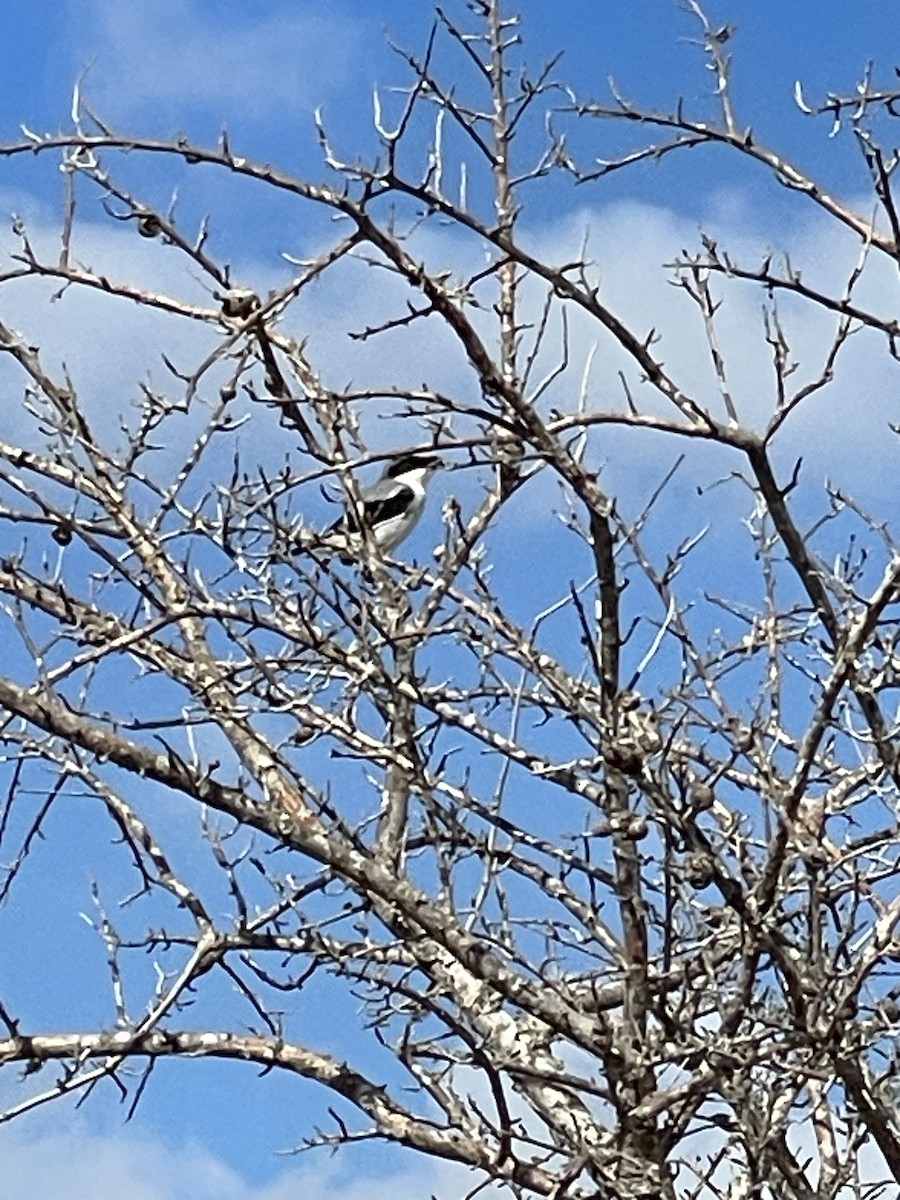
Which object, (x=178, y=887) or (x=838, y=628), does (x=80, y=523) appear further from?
(x=838, y=628)

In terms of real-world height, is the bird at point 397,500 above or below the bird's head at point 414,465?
above

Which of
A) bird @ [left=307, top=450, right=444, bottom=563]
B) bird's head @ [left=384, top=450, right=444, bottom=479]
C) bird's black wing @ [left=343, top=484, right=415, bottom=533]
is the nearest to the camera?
bird's head @ [left=384, top=450, right=444, bottom=479]

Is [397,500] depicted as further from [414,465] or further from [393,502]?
[414,465]

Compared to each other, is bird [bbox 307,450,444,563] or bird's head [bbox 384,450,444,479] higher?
bird [bbox 307,450,444,563]

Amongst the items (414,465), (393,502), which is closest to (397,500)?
(393,502)

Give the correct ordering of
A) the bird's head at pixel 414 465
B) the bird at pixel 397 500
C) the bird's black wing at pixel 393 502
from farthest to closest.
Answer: the bird's black wing at pixel 393 502
the bird at pixel 397 500
the bird's head at pixel 414 465

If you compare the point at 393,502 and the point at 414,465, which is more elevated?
the point at 393,502

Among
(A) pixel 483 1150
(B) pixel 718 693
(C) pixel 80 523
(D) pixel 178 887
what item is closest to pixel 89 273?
(C) pixel 80 523

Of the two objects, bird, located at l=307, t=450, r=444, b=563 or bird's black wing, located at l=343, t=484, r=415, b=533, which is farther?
bird's black wing, located at l=343, t=484, r=415, b=533

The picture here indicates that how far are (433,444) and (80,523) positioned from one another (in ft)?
5.70

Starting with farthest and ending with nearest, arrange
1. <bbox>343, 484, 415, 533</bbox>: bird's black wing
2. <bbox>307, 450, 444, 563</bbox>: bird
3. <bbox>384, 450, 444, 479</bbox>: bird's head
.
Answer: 1. <bbox>343, 484, 415, 533</bbox>: bird's black wing
2. <bbox>307, 450, 444, 563</bbox>: bird
3. <bbox>384, 450, 444, 479</bbox>: bird's head

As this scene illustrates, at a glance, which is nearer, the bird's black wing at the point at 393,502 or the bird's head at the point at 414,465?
the bird's head at the point at 414,465

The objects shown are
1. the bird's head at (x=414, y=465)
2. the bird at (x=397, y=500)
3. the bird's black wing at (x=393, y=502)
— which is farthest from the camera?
the bird's black wing at (x=393, y=502)

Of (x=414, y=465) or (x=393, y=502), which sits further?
(x=393, y=502)
